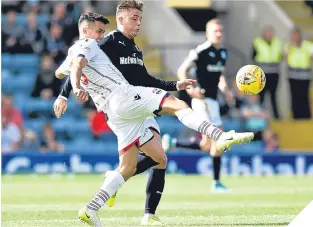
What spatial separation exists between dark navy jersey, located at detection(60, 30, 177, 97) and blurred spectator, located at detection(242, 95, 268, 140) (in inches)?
485

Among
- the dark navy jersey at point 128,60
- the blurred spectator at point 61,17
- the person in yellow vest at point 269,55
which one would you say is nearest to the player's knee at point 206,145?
the dark navy jersey at point 128,60

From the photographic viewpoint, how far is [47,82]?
22.5m

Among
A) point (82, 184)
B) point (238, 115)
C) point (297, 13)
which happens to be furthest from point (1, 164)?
point (297, 13)

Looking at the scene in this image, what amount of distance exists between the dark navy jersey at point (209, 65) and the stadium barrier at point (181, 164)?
4847 mm

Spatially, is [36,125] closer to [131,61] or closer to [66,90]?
[66,90]

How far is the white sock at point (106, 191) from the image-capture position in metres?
9.20

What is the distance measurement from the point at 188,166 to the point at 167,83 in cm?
1031

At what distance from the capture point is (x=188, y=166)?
19.9 metres

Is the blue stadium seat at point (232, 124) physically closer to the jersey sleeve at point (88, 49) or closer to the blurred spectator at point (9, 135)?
the blurred spectator at point (9, 135)

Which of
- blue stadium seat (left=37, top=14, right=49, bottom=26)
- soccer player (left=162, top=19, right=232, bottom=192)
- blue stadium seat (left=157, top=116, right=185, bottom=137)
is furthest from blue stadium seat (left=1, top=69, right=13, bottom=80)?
soccer player (left=162, top=19, right=232, bottom=192)

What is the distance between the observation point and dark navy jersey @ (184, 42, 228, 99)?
49.4 ft

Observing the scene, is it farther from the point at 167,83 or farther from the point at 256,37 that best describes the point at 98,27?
the point at 256,37

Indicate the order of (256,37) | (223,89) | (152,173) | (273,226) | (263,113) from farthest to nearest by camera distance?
(256,37), (263,113), (223,89), (152,173), (273,226)

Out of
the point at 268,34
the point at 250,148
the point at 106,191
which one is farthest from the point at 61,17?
the point at 106,191
